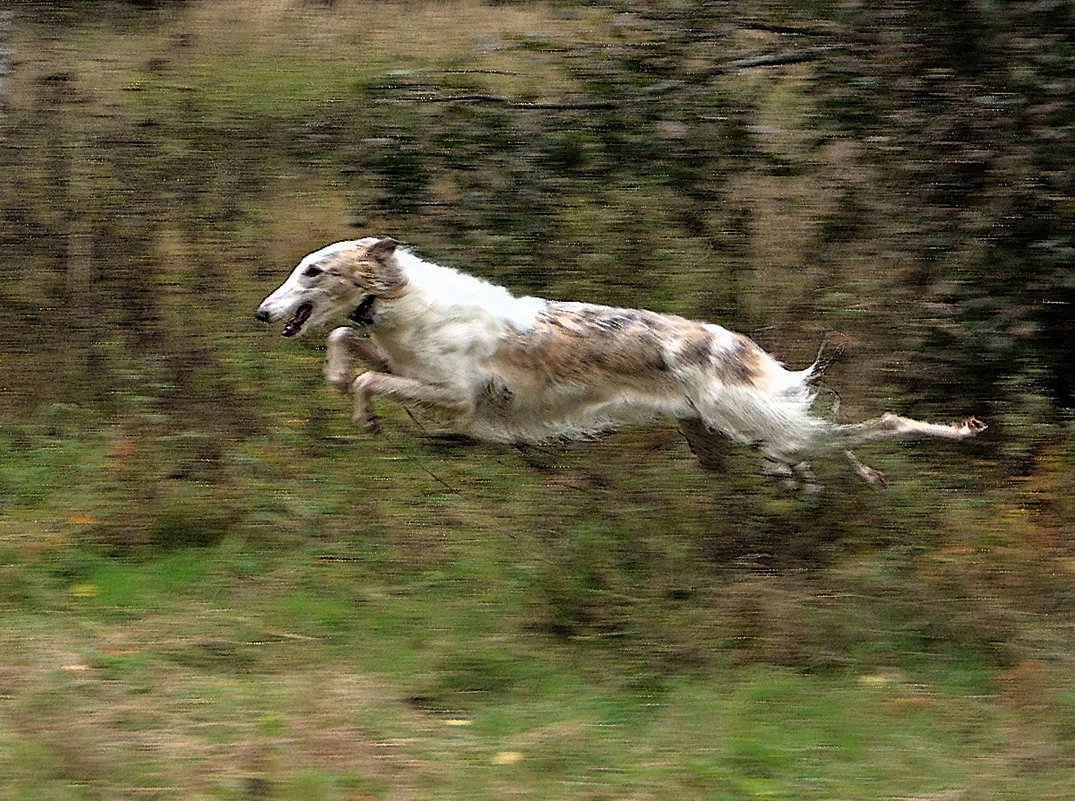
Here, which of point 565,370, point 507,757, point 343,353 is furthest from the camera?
point 565,370

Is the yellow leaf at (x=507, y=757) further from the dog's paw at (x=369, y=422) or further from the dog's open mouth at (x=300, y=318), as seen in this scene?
the dog's open mouth at (x=300, y=318)

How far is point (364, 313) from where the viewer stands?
7.30 meters

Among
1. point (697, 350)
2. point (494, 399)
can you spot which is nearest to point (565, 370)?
point (494, 399)

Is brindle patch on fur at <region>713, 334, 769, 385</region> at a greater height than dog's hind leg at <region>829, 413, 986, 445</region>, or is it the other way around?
brindle patch on fur at <region>713, 334, 769, 385</region>

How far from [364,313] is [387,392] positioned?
0.42 m

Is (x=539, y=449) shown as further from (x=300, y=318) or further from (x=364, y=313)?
(x=300, y=318)

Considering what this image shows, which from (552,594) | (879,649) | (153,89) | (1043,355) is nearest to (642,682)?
(552,594)

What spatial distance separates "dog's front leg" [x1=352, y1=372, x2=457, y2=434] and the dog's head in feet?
1.21

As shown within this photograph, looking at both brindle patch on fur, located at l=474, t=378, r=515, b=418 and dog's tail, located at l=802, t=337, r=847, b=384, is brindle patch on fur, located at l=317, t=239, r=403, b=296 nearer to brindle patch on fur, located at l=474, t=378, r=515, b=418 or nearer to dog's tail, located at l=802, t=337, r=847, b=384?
brindle patch on fur, located at l=474, t=378, r=515, b=418

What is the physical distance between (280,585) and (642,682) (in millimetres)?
2105

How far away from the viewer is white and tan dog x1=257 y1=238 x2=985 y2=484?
736 centimetres

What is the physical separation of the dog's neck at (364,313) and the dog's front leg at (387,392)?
0.27 metres

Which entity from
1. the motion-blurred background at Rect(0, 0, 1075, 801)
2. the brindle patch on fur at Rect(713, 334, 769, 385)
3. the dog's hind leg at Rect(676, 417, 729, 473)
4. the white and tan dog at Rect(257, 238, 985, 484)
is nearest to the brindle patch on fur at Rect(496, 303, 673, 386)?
the white and tan dog at Rect(257, 238, 985, 484)

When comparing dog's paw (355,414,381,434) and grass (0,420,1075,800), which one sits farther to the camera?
dog's paw (355,414,381,434)
